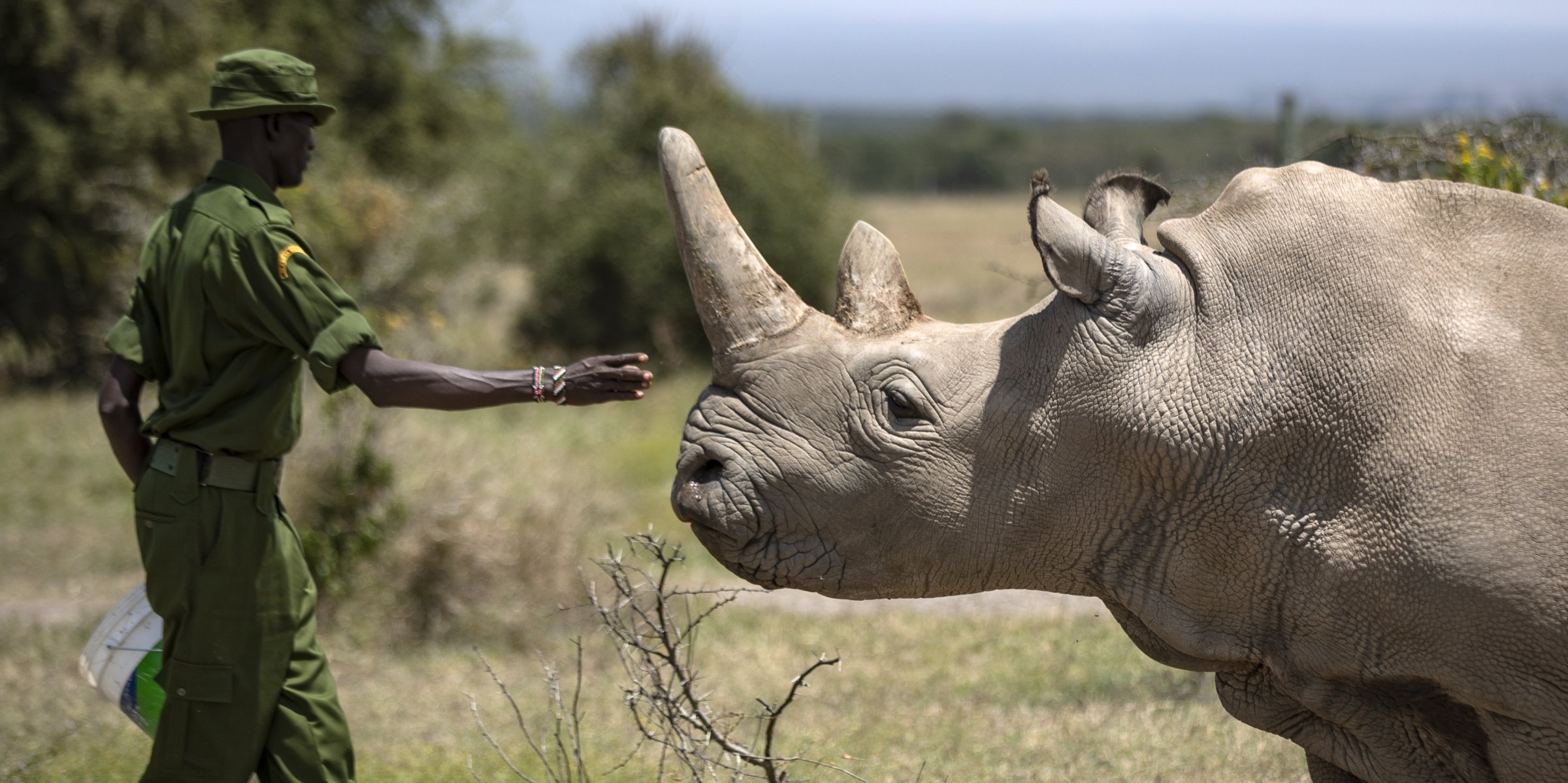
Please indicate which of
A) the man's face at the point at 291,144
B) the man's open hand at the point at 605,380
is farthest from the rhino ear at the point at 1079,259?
the man's face at the point at 291,144

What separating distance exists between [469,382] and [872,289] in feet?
3.22

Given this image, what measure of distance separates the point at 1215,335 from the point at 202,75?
13158mm

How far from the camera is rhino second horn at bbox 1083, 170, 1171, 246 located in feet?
10.6

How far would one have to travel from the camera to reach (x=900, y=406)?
3.12 meters

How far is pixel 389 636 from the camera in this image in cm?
738

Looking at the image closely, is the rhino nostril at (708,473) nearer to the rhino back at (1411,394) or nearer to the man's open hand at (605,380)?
the man's open hand at (605,380)

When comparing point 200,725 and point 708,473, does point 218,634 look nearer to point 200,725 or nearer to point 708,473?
point 200,725

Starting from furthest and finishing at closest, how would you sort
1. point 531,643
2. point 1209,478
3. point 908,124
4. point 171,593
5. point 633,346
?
point 908,124
point 633,346
point 531,643
point 171,593
point 1209,478

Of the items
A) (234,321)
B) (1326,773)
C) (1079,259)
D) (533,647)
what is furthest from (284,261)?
(533,647)

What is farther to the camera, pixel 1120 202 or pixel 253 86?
pixel 253 86

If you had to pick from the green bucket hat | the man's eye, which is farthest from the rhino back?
the green bucket hat

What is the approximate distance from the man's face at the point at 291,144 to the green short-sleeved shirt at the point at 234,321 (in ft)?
0.35

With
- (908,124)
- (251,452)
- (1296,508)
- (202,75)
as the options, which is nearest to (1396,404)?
(1296,508)

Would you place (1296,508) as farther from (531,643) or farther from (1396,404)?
(531,643)
